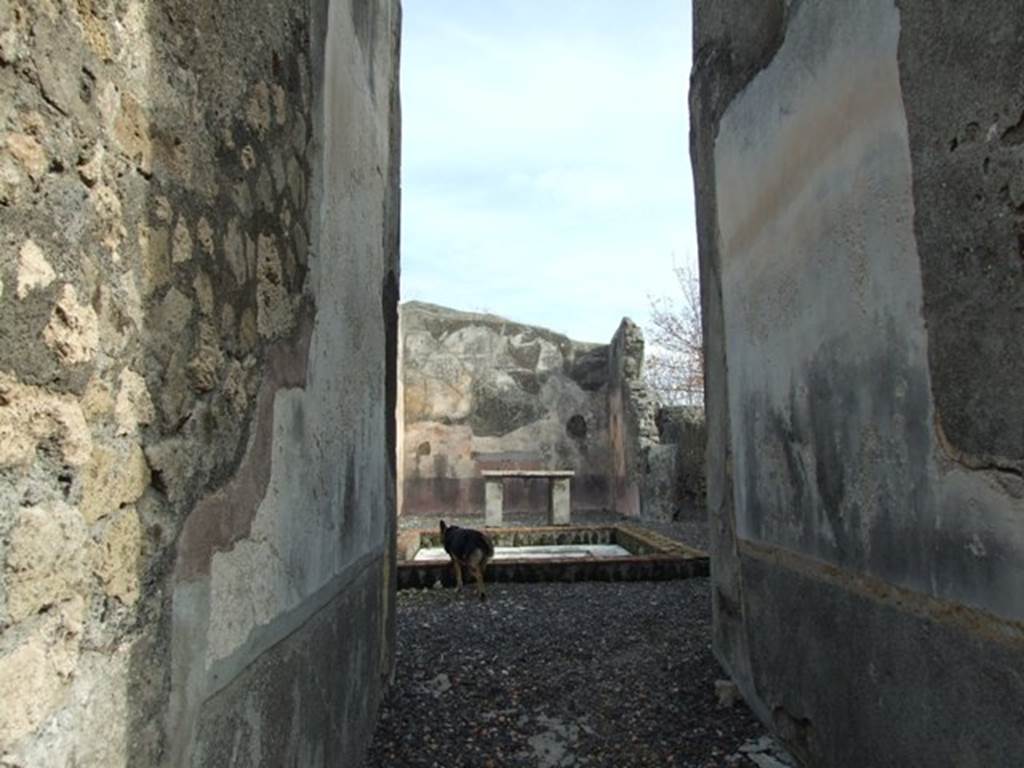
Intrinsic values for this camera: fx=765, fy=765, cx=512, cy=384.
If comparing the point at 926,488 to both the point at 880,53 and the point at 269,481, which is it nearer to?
the point at 880,53

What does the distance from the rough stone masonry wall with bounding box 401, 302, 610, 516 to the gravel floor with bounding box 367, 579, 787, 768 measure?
9.26 metres

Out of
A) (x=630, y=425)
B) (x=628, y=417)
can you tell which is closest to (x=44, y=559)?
(x=630, y=425)

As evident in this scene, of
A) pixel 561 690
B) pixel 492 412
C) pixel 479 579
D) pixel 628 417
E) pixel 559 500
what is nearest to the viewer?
pixel 561 690

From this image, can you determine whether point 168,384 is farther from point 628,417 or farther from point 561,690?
point 628,417

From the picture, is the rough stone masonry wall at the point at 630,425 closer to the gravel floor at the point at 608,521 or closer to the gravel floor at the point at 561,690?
the gravel floor at the point at 608,521

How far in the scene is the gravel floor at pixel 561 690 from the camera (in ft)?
9.78

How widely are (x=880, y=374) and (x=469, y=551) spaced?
4.44 meters

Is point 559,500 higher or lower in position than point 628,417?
lower

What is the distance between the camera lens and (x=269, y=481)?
172cm

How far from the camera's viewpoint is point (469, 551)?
607cm

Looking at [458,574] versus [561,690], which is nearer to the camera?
[561,690]

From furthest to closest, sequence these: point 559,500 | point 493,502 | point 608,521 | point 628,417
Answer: point 628,417 → point 608,521 → point 493,502 → point 559,500

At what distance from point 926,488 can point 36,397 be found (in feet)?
6.00

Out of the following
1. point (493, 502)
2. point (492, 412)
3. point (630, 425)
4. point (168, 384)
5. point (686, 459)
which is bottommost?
point (493, 502)
